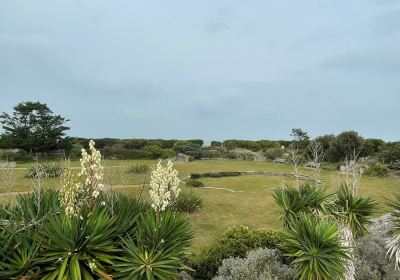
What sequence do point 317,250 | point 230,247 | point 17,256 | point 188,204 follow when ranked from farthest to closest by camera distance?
1. point 188,204
2. point 230,247
3. point 317,250
4. point 17,256

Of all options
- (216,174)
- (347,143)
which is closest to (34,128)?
(216,174)

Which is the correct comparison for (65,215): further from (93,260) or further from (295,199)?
(295,199)

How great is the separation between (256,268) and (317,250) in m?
1.76

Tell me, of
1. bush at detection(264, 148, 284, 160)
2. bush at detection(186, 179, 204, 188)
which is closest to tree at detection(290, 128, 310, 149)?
bush at detection(264, 148, 284, 160)

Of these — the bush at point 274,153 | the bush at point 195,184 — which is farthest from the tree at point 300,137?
the bush at point 195,184

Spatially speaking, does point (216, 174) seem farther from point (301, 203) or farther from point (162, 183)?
point (162, 183)

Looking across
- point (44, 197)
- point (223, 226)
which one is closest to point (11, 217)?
point (44, 197)

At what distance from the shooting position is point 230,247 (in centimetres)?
1002

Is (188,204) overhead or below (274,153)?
below

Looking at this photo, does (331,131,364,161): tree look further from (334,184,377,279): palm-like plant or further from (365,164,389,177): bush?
(334,184,377,279): palm-like plant

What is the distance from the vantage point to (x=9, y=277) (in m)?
5.64

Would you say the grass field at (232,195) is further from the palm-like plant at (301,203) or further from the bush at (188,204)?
the palm-like plant at (301,203)

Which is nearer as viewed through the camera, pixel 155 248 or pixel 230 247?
pixel 155 248

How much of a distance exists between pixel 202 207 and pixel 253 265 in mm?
10141
